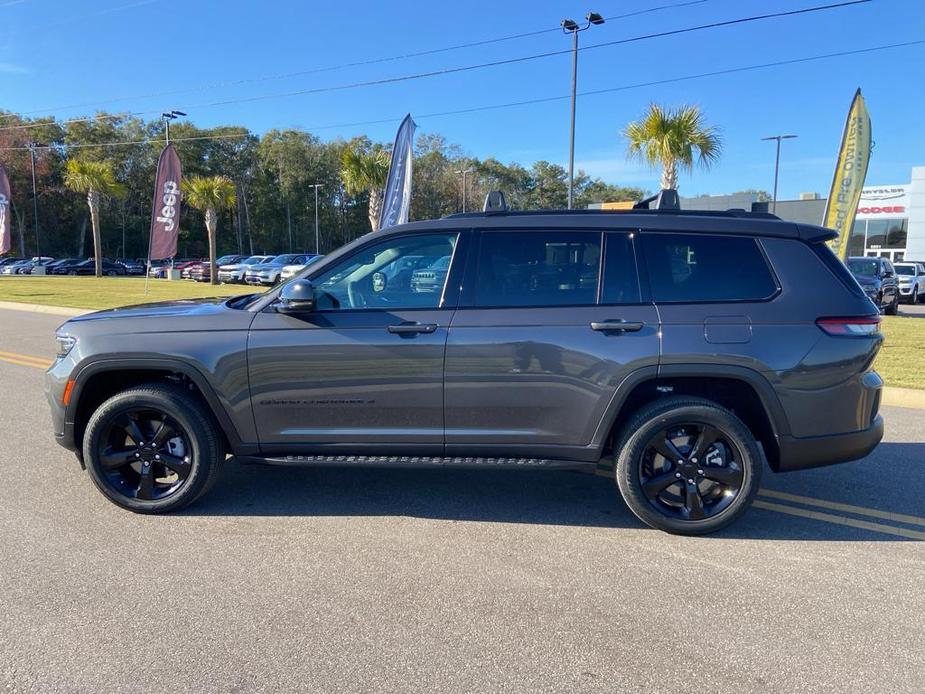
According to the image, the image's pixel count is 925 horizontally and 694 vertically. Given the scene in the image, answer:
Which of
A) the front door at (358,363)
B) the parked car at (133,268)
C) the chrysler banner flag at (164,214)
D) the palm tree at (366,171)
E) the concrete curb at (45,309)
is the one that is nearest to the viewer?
the front door at (358,363)

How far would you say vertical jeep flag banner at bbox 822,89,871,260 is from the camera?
11109 mm

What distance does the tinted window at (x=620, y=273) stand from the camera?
389 cm

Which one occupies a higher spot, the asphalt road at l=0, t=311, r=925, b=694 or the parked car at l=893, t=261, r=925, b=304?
the parked car at l=893, t=261, r=925, b=304

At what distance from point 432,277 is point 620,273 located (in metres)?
1.14

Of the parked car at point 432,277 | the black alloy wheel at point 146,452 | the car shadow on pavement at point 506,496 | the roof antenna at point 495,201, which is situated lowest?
the car shadow on pavement at point 506,496

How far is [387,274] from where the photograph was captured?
4.12 m

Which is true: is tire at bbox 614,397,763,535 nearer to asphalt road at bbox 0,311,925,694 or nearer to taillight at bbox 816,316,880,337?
asphalt road at bbox 0,311,925,694

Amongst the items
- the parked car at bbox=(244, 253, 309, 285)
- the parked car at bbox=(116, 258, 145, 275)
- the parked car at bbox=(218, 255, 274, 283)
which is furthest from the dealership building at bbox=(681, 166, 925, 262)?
the parked car at bbox=(116, 258, 145, 275)

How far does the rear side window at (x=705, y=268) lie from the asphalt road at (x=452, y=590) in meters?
1.46

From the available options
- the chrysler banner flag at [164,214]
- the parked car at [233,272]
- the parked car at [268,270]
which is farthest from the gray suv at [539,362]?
the parked car at [233,272]

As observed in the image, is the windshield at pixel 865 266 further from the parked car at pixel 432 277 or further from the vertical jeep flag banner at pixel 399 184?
the parked car at pixel 432 277

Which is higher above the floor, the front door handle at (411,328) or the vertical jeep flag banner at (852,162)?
the vertical jeep flag banner at (852,162)

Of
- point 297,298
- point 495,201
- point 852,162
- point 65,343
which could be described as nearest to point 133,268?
point 852,162

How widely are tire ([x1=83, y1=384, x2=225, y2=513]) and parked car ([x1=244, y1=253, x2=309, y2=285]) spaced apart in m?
28.9
